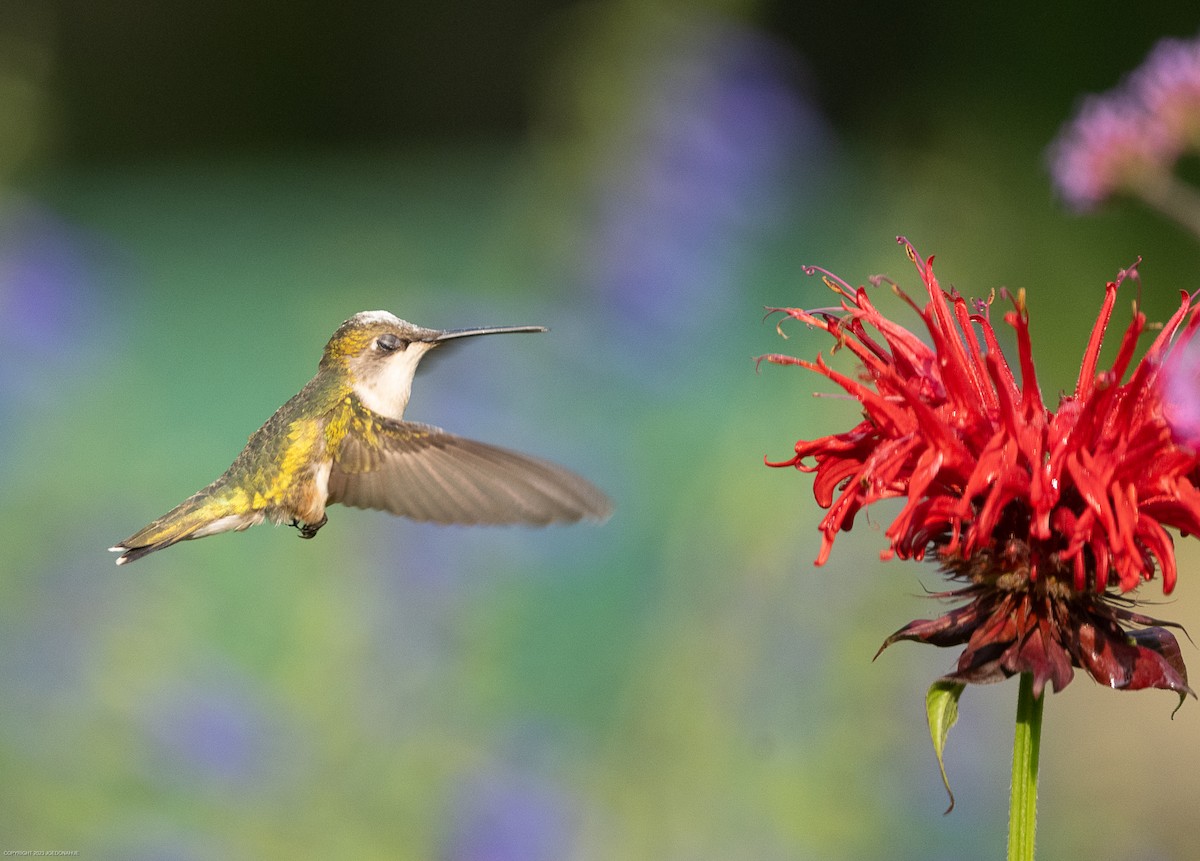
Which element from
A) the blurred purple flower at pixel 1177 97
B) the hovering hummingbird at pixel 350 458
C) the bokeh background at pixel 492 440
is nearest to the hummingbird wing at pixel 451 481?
the hovering hummingbird at pixel 350 458

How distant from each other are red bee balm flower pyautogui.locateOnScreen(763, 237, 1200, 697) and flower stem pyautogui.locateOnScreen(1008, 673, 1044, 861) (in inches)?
1.3

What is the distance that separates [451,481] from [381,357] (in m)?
0.31

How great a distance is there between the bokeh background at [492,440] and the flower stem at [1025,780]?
117 cm

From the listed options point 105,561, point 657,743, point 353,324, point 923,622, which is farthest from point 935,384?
point 105,561

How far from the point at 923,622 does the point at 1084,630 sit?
15cm

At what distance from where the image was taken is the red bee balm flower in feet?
4.42

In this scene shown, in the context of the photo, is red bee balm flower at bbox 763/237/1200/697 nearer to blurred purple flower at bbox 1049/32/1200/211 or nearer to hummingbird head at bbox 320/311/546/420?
hummingbird head at bbox 320/311/546/420

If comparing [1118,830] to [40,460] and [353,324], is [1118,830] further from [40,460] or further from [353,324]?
[40,460]

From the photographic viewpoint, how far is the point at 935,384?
1492 millimetres

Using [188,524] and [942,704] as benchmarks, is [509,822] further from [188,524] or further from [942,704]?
[942,704]

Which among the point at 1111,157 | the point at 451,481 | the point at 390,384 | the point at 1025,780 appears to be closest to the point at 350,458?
the point at 390,384

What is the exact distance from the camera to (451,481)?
179cm

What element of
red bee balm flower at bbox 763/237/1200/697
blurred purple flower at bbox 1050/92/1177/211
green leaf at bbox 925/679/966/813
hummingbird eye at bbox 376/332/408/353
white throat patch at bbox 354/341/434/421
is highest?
blurred purple flower at bbox 1050/92/1177/211

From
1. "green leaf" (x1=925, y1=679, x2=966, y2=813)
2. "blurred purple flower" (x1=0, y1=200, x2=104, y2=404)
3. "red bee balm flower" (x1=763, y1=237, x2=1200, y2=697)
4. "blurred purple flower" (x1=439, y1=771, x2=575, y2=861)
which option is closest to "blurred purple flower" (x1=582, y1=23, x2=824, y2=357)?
"blurred purple flower" (x1=0, y1=200, x2=104, y2=404)
